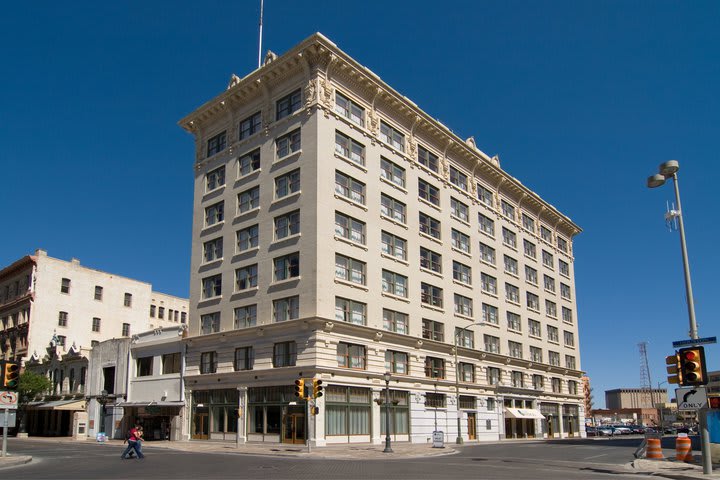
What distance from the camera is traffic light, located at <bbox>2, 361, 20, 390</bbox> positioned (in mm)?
26812

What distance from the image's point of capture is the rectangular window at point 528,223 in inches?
2975

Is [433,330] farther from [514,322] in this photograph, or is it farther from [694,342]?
[694,342]

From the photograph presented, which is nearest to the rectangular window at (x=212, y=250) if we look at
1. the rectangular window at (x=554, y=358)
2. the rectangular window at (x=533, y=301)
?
the rectangular window at (x=533, y=301)

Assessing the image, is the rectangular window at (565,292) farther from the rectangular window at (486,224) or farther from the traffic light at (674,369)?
the traffic light at (674,369)

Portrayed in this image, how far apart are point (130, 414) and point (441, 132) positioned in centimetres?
3699

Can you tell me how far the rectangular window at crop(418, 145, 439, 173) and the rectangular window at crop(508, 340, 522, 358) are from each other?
20240 mm

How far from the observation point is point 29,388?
208 ft

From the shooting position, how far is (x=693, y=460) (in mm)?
27625

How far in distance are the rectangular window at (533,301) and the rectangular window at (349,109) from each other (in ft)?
103

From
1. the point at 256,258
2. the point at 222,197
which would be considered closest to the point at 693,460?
the point at 256,258

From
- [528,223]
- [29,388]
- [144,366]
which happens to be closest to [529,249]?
[528,223]

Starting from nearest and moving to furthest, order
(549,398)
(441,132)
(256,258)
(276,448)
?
(276,448) < (256,258) < (441,132) < (549,398)

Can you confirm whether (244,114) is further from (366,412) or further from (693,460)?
(693,460)

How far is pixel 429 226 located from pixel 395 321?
10621mm
